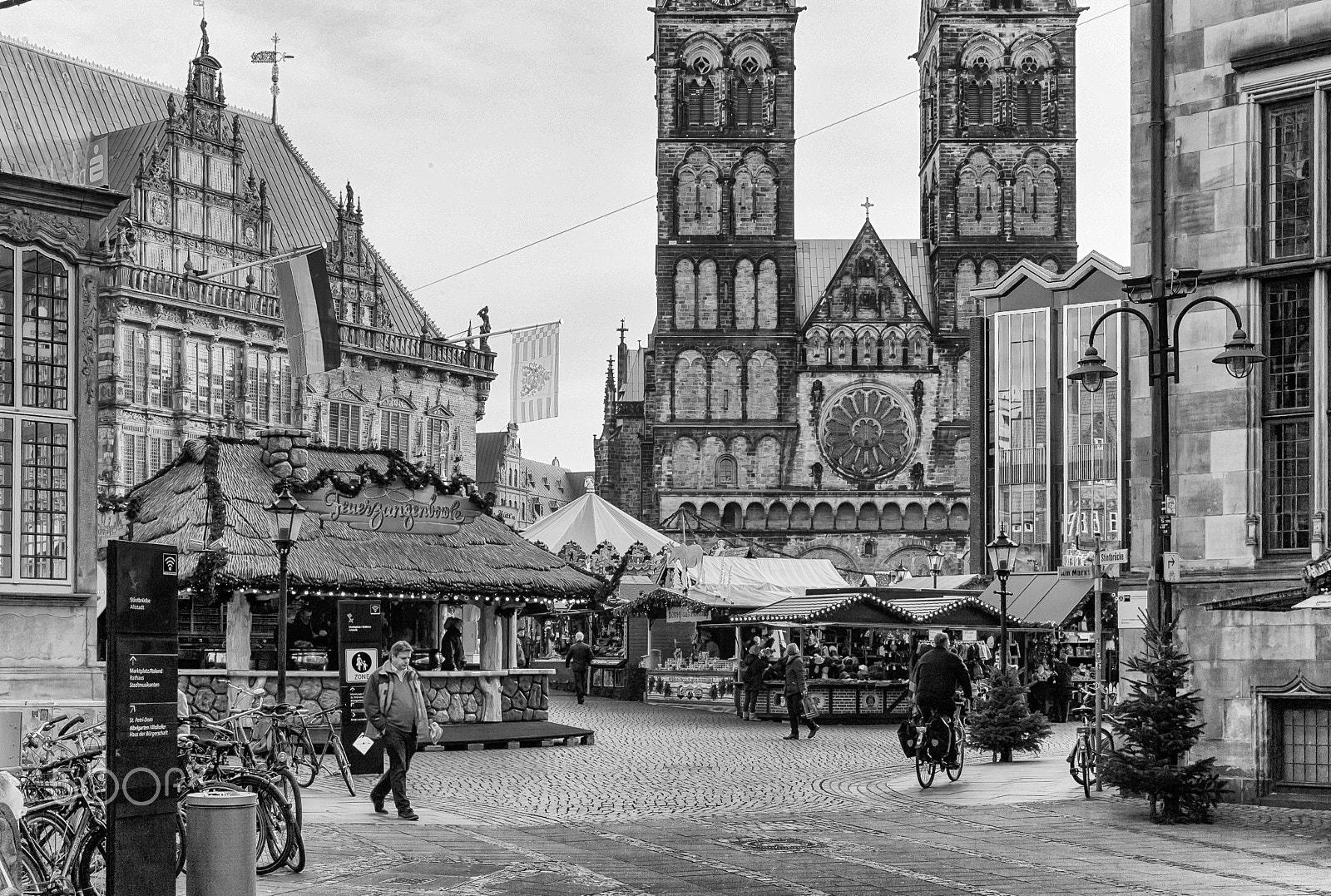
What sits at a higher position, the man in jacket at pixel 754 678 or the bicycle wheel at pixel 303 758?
the bicycle wheel at pixel 303 758

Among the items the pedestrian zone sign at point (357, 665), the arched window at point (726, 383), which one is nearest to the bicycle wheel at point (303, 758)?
the pedestrian zone sign at point (357, 665)

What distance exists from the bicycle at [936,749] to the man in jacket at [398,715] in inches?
237

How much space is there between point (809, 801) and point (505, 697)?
10642 mm

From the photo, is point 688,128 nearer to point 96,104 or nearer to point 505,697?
point 96,104

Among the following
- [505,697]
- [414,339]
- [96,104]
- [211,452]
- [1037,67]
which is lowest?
[505,697]

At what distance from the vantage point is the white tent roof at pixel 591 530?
1724 inches

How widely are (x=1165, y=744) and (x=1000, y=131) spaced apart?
235 feet

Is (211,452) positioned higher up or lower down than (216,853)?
higher up

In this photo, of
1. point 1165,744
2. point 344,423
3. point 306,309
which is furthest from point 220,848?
point 344,423

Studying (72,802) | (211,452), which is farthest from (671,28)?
(72,802)

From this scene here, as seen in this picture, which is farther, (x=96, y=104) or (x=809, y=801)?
(x=96, y=104)

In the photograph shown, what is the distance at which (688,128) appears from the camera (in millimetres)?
83438

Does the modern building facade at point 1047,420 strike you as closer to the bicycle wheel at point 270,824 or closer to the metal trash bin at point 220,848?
the bicycle wheel at point 270,824

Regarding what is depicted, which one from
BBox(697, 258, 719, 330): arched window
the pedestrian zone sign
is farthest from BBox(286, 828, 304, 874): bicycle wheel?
BBox(697, 258, 719, 330): arched window
